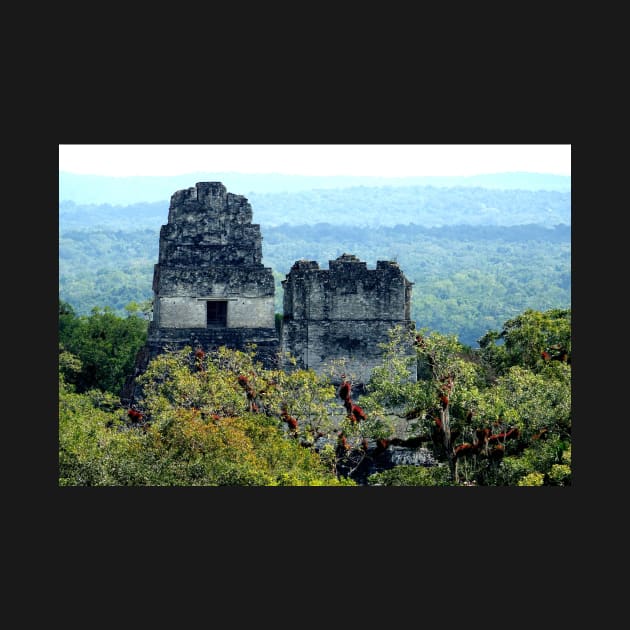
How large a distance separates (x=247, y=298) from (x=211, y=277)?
2.45ft

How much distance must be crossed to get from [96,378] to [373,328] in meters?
9.57

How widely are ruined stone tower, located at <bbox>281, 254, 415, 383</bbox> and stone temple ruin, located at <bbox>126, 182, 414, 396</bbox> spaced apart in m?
0.02

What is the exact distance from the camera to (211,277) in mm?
23281

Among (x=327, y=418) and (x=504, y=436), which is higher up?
(x=327, y=418)

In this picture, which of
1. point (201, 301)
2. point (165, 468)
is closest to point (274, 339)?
point (201, 301)

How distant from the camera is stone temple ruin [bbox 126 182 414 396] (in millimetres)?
23094

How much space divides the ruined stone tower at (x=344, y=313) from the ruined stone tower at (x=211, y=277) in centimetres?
59

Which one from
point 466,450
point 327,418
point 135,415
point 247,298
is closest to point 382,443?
point 327,418

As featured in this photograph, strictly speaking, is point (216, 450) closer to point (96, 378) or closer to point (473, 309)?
point (96, 378)

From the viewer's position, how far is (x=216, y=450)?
1789 centimetres

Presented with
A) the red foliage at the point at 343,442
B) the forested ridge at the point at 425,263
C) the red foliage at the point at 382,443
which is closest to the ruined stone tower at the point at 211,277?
the red foliage at the point at 343,442

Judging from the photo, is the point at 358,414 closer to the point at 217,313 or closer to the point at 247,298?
the point at 247,298

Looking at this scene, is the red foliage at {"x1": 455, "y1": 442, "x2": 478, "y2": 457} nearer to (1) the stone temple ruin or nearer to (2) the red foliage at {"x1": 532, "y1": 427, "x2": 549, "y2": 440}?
(2) the red foliage at {"x1": 532, "y1": 427, "x2": 549, "y2": 440}

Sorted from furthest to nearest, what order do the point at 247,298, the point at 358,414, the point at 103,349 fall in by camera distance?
the point at 103,349 → the point at 247,298 → the point at 358,414
